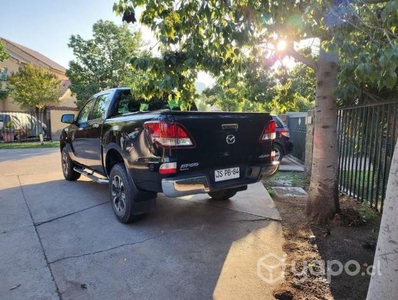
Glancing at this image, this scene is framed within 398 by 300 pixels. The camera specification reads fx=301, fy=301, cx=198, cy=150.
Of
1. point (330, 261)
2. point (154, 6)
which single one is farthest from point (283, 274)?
point (154, 6)

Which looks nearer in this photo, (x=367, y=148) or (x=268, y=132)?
(x=268, y=132)

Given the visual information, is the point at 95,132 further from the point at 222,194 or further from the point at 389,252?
the point at 389,252

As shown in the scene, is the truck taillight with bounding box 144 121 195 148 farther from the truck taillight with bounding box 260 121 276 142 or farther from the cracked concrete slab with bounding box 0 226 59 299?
the cracked concrete slab with bounding box 0 226 59 299

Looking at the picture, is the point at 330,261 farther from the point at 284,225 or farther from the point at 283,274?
the point at 284,225

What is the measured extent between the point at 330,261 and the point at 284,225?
1126 mm

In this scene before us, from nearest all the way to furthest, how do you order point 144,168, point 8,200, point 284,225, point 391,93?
1. point 144,168
2. point 284,225
3. point 391,93
4. point 8,200

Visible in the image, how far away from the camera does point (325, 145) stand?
428cm

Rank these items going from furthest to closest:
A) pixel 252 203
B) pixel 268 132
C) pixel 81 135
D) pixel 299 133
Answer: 1. pixel 299 133
2. pixel 81 135
3. pixel 252 203
4. pixel 268 132

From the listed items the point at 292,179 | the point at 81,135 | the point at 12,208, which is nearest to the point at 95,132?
the point at 81,135

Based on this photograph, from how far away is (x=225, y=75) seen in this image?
444 centimetres

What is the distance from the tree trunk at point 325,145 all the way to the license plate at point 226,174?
1.32m

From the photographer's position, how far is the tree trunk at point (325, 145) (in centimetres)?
424

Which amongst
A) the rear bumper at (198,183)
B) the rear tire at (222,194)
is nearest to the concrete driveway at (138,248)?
the rear tire at (222,194)

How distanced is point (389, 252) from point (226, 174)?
2216 mm
